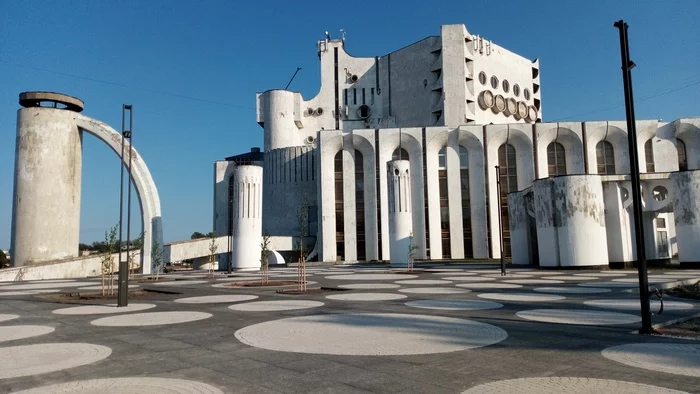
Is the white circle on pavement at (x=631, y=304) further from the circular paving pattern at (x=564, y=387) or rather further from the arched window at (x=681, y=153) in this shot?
the arched window at (x=681, y=153)

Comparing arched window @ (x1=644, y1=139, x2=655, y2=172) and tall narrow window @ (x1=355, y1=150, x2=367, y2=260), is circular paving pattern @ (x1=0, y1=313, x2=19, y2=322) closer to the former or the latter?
tall narrow window @ (x1=355, y1=150, x2=367, y2=260)

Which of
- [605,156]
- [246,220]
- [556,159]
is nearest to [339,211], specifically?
[246,220]

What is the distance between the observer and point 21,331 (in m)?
9.16

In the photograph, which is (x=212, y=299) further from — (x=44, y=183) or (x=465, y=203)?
(x=465, y=203)

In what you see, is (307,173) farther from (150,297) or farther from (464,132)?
(150,297)

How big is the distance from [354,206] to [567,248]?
28.3 m

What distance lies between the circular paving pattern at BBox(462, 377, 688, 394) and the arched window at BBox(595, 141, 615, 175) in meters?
55.2

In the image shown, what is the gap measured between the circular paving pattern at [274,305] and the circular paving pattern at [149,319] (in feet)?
3.91

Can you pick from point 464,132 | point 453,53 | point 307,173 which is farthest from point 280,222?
point 453,53

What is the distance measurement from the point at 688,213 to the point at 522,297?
22.1m

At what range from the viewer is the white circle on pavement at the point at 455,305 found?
1145 cm

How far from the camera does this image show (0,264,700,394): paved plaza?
199 inches

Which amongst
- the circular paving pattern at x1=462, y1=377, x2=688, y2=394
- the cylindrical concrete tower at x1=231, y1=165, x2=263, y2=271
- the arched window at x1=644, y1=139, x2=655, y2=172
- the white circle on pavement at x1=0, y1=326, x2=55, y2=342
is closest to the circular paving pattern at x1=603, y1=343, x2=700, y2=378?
the circular paving pattern at x1=462, y1=377, x2=688, y2=394

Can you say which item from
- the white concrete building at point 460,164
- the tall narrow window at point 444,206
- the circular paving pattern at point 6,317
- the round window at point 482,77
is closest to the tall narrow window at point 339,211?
the white concrete building at point 460,164
